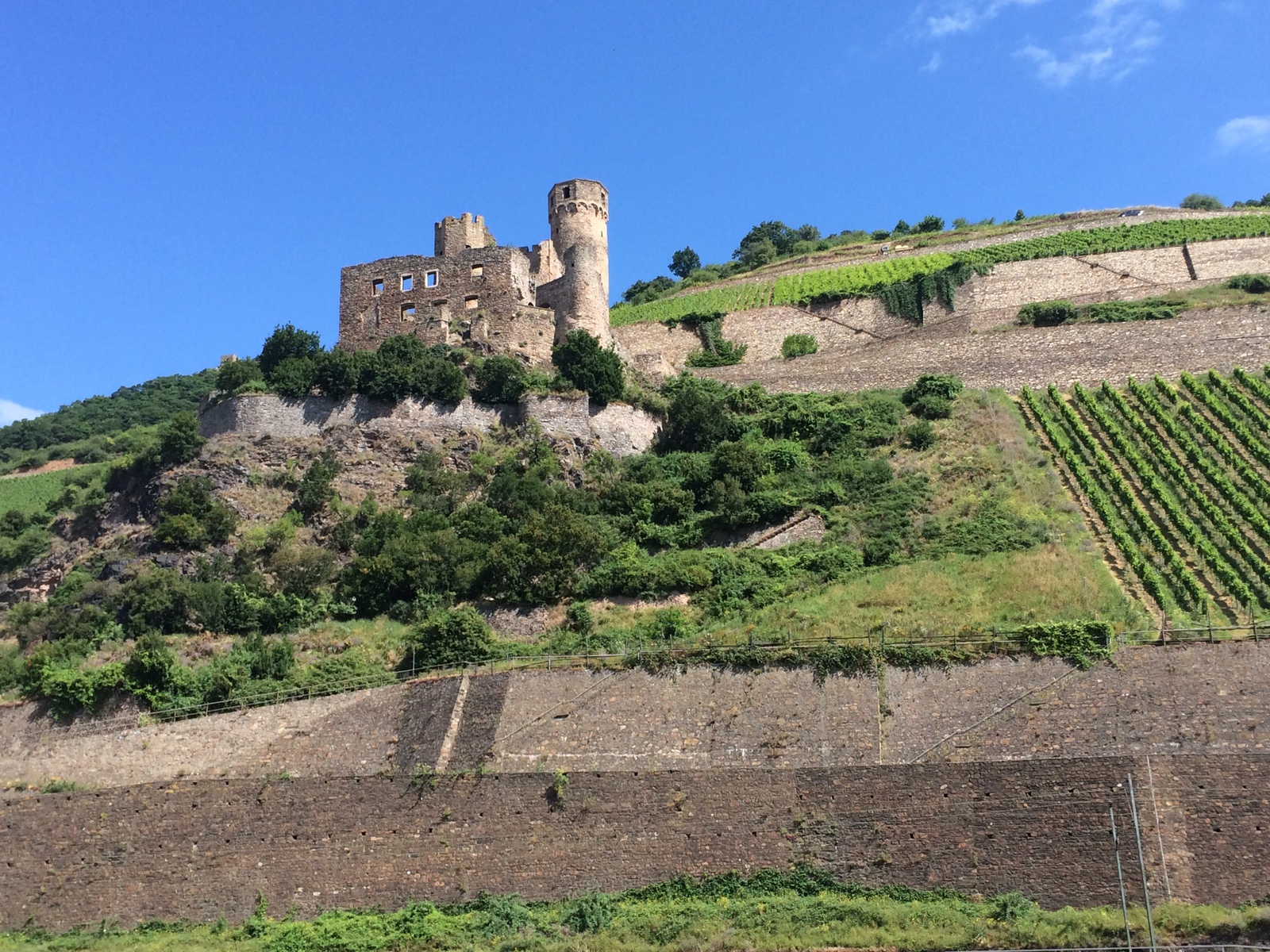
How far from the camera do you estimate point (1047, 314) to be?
53562mm

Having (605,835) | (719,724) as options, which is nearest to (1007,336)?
(719,724)

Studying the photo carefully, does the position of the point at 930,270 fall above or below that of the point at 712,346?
above

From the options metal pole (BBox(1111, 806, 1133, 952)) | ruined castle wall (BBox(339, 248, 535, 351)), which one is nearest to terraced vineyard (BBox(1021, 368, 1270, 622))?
metal pole (BBox(1111, 806, 1133, 952))

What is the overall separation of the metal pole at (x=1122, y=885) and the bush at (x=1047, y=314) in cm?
3216

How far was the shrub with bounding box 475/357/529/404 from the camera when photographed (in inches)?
1864

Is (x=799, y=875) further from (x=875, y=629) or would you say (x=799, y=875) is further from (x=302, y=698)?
(x=302, y=698)

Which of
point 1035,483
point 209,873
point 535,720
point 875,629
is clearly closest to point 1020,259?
point 1035,483

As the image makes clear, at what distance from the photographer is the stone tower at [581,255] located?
5194 centimetres

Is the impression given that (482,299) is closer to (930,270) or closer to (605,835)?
(930,270)

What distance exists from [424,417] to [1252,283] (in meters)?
33.4

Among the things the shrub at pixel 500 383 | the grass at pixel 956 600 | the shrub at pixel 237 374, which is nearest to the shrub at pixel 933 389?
the grass at pixel 956 600

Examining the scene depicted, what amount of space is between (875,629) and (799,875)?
667cm

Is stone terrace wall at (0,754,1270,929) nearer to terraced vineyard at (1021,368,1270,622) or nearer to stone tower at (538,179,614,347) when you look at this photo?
terraced vineyard at (1021,368,1270,622)

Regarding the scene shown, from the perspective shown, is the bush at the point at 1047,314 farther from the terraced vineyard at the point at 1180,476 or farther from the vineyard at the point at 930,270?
the vineyard at the point at 930,270
